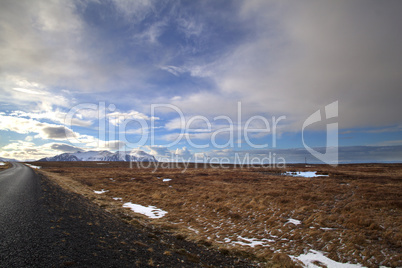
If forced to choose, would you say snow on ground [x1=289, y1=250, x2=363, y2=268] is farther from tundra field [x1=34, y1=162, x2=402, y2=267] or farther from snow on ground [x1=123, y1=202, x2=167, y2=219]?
snow on ground [x1=123, y1=202, x2=167, y2=219]

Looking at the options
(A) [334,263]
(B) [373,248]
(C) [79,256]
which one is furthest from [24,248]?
(B) [373,248]

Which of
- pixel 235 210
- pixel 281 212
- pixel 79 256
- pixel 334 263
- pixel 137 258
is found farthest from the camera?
pixel 235 210

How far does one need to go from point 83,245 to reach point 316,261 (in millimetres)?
10328

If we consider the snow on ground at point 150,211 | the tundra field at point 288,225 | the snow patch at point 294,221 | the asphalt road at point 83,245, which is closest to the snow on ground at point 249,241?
the tundra field at point 288,225

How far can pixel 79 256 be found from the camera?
6.55 metres

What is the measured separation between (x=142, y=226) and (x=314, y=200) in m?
17.4

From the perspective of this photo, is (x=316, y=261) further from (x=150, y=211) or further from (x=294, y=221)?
(x=150, y=211)

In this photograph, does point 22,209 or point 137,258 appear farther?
point 22,209

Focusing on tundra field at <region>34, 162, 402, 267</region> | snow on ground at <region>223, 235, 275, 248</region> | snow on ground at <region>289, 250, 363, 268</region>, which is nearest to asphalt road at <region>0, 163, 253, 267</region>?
tundra field at <region>34, 162, 402, 267</region>

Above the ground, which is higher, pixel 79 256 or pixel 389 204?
pixel 79 256

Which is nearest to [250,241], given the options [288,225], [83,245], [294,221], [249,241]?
[249,241]

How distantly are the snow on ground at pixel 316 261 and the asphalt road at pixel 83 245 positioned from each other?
2.65m

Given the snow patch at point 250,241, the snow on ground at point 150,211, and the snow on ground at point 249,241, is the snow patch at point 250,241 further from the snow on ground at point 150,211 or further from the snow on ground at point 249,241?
the snow on ground at point 150,211

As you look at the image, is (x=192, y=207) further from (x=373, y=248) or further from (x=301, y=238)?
(x=373, y=248)
